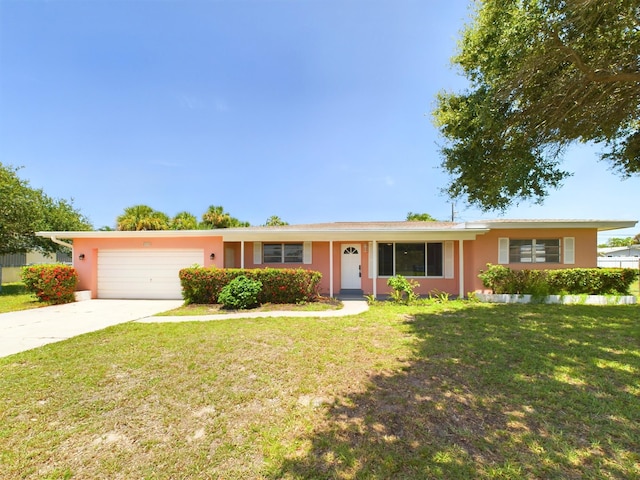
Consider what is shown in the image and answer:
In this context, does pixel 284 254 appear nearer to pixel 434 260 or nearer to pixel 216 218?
pixel 434 260

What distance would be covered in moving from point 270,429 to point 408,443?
1.24 metres

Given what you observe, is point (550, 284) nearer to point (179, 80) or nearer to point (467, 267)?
point (467, 267)

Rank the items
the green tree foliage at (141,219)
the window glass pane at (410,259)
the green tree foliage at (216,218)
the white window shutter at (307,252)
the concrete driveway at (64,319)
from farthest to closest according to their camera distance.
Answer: the green tree foliage at (216,218) → the green tree foliage at (141,219) → the white window shutter at (307,252) → the window glass pane at (410,259) → the concrete driveway at (64,319)

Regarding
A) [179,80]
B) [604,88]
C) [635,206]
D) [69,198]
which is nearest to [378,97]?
[604,88]

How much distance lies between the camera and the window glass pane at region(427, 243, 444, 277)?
11.2 m

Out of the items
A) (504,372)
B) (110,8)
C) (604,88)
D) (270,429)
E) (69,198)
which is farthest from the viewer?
(69,198)

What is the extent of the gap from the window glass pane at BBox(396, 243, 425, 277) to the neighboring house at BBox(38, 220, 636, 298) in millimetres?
39

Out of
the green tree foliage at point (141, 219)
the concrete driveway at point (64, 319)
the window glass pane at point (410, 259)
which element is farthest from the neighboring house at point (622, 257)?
the green tree foliage at point (141, 219)

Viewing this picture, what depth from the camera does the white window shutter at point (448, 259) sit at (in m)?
11.1

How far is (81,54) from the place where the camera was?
28.2ft

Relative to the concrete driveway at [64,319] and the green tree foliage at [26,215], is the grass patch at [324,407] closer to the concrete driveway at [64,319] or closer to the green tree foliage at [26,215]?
the concrete driveway at [64,319]

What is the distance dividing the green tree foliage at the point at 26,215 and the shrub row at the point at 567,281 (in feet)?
67.4

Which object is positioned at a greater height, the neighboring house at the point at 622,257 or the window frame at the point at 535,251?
the window frame at the point at 535,251

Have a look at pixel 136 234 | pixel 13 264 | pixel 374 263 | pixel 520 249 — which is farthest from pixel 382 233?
pixel 13 264
